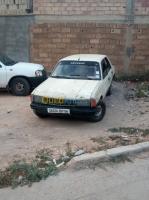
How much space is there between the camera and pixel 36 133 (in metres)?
8.59

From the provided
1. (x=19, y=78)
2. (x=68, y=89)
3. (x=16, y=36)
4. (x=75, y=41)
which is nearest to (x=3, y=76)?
(x=19, y=78)

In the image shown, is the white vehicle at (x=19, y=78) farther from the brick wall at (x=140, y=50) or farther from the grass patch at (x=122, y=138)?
the grass patch at (x=122, y=138)

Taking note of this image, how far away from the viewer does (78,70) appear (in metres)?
10.4

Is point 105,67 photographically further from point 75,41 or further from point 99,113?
point 75,41

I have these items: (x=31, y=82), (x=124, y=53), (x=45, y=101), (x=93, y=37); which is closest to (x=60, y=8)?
(x=93, y=37)

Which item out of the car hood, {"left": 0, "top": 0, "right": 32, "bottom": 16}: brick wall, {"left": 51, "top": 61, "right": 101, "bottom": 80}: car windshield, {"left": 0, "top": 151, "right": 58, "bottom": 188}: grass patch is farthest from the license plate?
{"left": 0, "top": 0, "right": 32, "bottom": 16}: brick wall

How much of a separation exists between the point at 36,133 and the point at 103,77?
2.67 meters

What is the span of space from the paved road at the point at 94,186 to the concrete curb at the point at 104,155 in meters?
0.19

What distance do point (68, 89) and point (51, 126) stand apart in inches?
36.6

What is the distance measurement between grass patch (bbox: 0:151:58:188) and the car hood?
8.05ft

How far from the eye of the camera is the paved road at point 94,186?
5.59 metres

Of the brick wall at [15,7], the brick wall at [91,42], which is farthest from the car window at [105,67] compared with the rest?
the brick wall at [15,7]

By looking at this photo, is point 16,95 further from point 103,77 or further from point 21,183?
point 21,183

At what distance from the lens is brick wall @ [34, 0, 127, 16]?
14852mm
